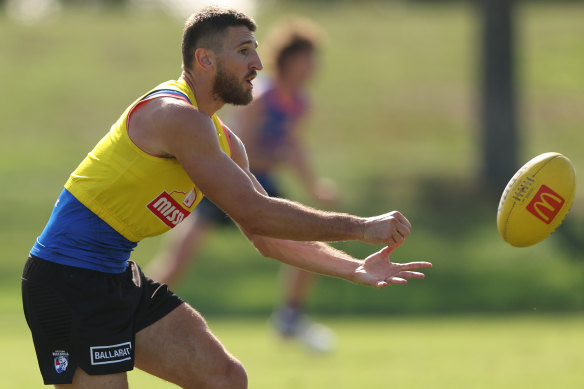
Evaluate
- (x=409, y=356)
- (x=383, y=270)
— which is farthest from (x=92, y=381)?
(x=409, y=356)

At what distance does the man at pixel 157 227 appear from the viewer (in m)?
4.64

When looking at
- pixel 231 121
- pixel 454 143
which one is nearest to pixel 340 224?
pixel 231 121

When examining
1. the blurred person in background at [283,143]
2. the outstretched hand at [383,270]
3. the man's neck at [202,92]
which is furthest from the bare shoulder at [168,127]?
the blurred person in background at [283,143]

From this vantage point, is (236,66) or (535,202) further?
(535,202)

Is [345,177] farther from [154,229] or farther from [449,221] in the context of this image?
[154,229]

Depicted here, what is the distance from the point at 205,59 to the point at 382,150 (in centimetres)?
1604

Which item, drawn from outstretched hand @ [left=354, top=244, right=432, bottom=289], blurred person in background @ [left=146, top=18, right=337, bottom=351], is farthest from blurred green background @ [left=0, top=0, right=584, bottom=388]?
outstretched hand @ [left=354, top=244, right=432, bottom=289]

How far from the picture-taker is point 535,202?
217 inches

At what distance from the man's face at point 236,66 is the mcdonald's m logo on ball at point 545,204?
165cm

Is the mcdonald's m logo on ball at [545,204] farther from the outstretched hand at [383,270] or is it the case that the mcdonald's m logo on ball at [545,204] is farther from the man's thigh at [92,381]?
the man's thigh at [92,381]

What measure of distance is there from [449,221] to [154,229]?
13.1 metres

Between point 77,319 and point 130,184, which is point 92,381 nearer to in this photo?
point 77,319

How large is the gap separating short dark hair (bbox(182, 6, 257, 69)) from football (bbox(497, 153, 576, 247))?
5.62 feet

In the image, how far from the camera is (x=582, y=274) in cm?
1502
